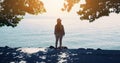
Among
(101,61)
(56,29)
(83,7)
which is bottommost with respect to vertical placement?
(101,61)

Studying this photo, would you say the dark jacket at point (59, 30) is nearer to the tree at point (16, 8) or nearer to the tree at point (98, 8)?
the tree at point (98, 8)

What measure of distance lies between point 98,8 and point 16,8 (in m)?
9.29

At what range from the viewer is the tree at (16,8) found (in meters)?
32.6

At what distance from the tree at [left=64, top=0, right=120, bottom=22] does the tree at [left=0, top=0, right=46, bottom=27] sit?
608 centimetres

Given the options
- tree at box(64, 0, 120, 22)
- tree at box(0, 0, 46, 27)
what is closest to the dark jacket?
tree at box(64, 0, 120, 22)

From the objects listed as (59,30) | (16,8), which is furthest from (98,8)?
(16,8)

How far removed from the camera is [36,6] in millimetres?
33469

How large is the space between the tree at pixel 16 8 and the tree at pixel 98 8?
608 centimetres

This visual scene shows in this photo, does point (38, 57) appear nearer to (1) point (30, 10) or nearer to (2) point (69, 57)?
(2) point (69, 57)

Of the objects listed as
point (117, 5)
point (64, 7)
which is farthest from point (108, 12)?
point (64, 7)

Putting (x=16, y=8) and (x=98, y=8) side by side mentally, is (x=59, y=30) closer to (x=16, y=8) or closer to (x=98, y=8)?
(x=98, y=8)

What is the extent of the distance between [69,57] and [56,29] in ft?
15.1

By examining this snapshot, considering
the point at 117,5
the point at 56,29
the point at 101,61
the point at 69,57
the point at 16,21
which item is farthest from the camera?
the point at 16,21

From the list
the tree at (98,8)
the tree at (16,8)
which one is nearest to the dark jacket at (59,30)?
the tree at (98,8)
